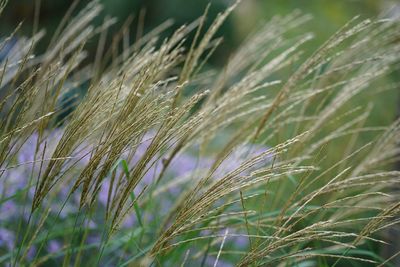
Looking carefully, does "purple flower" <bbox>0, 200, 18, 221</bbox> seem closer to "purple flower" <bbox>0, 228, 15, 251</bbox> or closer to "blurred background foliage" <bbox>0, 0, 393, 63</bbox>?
"purple flower" <bbox>0, 228, 15, 251</bbox>

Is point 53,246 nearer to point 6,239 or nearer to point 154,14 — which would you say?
point 6,239

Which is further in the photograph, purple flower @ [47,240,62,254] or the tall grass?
purple flower @ [47,240,62,254]

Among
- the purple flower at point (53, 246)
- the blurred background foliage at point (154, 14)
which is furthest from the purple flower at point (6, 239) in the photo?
the blurred background foliage at point (154, 14)

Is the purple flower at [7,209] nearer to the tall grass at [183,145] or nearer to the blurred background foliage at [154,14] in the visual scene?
the tall grass at [183,145]

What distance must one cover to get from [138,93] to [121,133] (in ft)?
0.39

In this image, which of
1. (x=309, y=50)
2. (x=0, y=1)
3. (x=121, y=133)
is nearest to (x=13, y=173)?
(x=0, y=1)

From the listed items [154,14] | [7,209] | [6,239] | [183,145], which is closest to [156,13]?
[154,14]

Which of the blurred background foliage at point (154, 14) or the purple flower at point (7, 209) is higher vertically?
the blurred background foliage at point (154, 14)

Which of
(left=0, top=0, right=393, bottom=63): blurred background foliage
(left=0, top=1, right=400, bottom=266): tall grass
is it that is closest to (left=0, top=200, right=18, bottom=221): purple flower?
(left=0, top=1, right=400, bottom=266): tall grass

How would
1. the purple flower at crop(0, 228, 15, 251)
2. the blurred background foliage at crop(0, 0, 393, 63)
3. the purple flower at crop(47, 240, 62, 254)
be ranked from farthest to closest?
the blurred background foliage at crop(0, 0, 393, 63)
the purple flower at crop(47, 240, 62, 254)
the purple flower at crop(0, 228, 15, 251)

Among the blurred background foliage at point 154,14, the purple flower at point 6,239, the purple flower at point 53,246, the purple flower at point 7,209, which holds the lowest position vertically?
the purple flower at point 53,246

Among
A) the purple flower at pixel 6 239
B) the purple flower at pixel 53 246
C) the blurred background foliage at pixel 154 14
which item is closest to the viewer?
the purple flower at pixel 6 239

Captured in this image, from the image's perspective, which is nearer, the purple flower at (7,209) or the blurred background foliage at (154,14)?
the purple flower at (7,209)

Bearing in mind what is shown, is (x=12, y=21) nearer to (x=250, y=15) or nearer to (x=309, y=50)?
(x=250, y=15)
